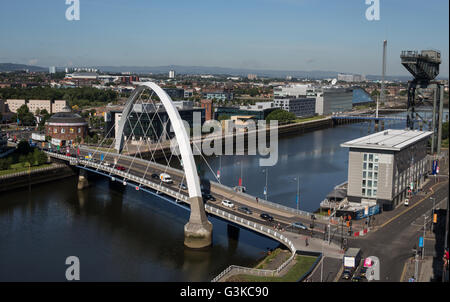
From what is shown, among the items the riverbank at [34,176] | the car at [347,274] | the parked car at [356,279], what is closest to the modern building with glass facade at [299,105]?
the riverbank at [34,176]

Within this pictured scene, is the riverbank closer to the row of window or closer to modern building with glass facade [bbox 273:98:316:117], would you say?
the row of window

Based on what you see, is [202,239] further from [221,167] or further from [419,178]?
[221,167]

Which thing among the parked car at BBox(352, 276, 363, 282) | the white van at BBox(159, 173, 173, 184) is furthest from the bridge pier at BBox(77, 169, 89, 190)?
the parked car at BBox(352, 276, 363, 282)

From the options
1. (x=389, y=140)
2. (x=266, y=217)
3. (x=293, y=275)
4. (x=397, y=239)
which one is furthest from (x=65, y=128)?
(x=293, y=275)

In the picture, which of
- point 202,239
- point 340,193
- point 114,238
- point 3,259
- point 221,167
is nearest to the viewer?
point 3,259

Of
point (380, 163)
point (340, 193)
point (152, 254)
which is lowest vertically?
point (152, 254)

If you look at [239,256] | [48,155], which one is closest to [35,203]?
[48,155]

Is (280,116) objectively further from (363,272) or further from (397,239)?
(363,272)

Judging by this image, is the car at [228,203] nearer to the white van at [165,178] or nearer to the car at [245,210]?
the car at [245,210]
